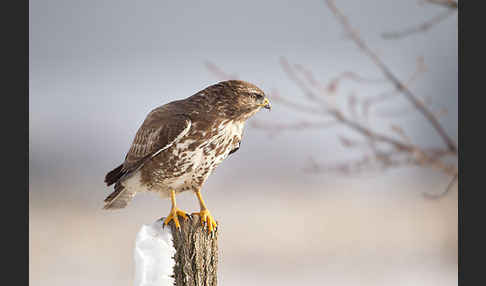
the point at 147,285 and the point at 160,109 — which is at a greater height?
the point at 160,109

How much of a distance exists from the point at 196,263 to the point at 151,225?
0.71 ft

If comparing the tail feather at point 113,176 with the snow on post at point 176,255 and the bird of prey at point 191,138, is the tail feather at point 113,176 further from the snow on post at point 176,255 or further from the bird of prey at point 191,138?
the snow on post at point 176,255

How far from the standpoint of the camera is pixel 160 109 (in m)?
1.67

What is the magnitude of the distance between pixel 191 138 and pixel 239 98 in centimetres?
20

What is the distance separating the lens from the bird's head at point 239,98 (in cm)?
154

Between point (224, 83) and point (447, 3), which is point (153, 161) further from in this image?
point (447, 3)

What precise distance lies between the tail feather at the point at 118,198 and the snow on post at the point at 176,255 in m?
0.23

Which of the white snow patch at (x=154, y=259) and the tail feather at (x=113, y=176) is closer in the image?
the white snow patch at (x=154, y=259)

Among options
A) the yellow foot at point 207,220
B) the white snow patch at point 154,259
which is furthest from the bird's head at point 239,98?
the white snow patch at point 154,259

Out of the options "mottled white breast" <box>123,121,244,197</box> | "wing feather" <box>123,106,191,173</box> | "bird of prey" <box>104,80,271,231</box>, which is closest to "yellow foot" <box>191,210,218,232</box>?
"bird of prey" <box>104,80,271,231</box>

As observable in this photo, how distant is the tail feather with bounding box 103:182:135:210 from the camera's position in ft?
5.86

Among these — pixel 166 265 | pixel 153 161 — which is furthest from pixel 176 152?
pixel 166 265

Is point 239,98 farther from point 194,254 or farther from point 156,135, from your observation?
point 194,254

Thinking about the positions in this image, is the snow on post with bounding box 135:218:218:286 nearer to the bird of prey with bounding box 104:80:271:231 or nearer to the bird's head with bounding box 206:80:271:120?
the bird of prey with bounding box 104:80:271:231
